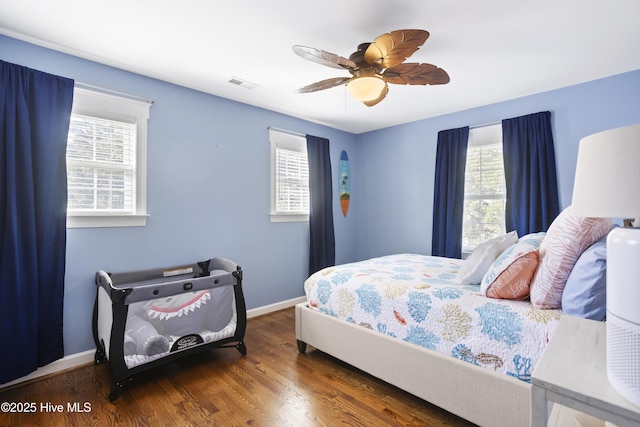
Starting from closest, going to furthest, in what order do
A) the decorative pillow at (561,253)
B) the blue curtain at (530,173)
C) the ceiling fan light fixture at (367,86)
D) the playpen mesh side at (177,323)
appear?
the decorative pillow at (561,253) → the ceiling fan light fixture at (367,86) → the playpen mesh side at (177,323) → the blue curtain at (530,173)

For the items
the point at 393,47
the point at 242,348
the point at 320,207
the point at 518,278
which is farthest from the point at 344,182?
the point at 518,278

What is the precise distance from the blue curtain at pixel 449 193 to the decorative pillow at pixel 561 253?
6.80 feet

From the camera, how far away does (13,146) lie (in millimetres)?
2088

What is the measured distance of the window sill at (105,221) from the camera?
2.40 m

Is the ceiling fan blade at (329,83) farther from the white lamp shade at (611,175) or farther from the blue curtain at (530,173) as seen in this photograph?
the blue curtain at (530,173)

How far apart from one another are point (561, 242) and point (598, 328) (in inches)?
21.2

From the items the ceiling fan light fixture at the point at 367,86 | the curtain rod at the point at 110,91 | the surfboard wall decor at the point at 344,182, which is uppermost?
the curtain rod at the point at 110,91

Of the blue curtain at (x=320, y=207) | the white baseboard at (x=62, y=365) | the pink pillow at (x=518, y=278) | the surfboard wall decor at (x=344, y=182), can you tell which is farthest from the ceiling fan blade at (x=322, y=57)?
the white baseboard at (x=62, y=365)

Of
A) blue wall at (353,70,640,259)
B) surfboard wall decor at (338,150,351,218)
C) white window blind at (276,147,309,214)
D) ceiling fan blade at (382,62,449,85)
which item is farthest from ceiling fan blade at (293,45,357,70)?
surfboard wall decor at (338,150,351,218)

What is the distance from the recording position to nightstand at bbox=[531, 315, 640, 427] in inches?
29.6

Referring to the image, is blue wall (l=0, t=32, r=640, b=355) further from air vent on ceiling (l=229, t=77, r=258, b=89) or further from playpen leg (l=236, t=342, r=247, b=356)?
playpen leg (l=236, t=342, r=247, b=356)

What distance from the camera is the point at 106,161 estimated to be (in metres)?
2.57

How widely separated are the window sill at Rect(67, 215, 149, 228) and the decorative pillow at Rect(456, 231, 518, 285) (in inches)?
102

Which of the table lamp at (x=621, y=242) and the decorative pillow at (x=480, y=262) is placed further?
the decorative pillow at (x=480, y=262)
